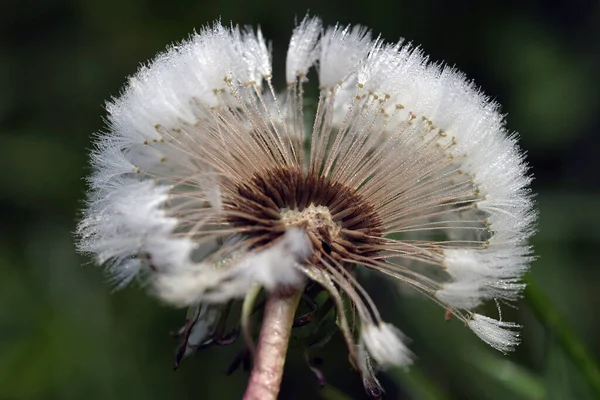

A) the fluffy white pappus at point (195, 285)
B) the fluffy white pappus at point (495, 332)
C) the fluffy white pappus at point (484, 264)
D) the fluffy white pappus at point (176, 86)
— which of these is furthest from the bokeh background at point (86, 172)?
the fluffy white pappus at point (176, 86)

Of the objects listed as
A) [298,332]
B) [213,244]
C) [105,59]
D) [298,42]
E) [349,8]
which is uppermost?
[349,8]

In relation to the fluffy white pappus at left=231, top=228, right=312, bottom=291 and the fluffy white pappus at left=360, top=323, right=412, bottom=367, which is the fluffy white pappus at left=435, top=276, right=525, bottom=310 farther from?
the fluffy white pappus at left=231, top=228, right=312, bottom=291

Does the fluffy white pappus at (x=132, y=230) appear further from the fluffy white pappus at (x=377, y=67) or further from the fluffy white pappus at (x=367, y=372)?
the fluffy white pappus at (x=377, y=67)

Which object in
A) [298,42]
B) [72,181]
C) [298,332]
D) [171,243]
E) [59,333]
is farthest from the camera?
[72,181]

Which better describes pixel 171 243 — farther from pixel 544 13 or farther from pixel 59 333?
pixel 544 13

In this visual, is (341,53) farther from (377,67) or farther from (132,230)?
(132,230)

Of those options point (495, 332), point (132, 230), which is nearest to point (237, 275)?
point (132, 230)

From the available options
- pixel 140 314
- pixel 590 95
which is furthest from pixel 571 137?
pixel 140 314
